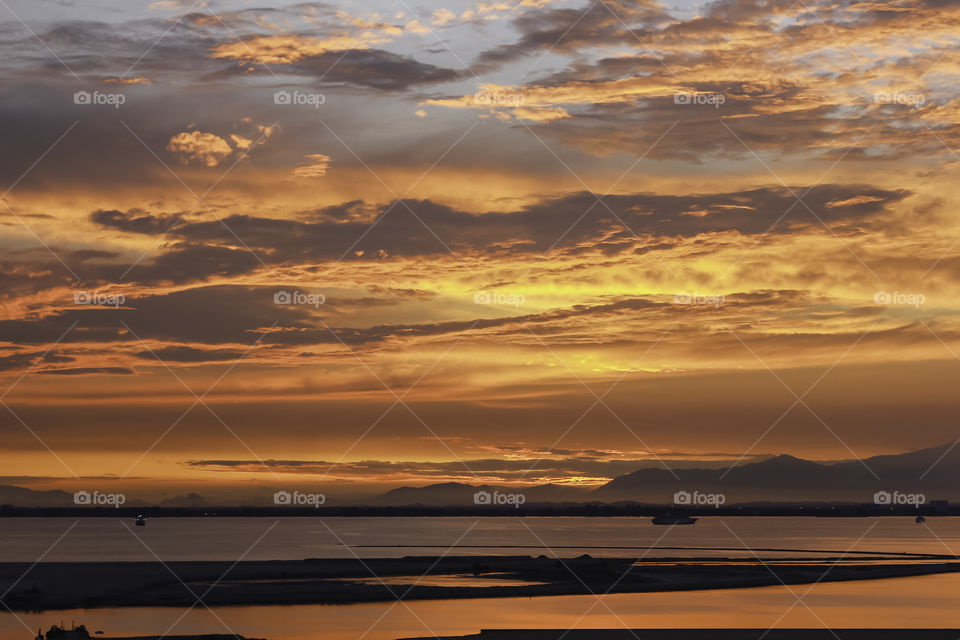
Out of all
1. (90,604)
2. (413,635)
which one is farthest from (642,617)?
(90,604)

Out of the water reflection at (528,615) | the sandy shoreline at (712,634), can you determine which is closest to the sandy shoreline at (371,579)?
the water reflection at (528,615)

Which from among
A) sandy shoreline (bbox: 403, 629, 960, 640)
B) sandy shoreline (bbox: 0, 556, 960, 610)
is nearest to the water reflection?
sandy shoreline (bbox: 403, 629, 960, 640)

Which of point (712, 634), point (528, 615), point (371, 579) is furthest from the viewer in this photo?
point (371, 579)

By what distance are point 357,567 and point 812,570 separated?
38305mm

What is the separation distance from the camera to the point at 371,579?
252 feet

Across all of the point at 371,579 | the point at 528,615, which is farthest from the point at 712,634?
the point at 371,579

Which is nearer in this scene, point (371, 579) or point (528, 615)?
point (528, 615)

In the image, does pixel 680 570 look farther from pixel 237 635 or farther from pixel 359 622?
pixel 237 635

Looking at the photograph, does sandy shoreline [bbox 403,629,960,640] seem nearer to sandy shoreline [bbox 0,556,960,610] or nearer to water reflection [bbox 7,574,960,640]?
water reflection [bbox 7,574,960,640]

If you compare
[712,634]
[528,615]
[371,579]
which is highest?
[371,579]

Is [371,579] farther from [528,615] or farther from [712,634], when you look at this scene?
[712,634]

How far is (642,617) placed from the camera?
5447 cm

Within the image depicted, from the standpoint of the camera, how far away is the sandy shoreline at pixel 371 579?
2477 inches

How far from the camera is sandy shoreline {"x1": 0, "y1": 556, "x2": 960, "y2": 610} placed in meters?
62.9
